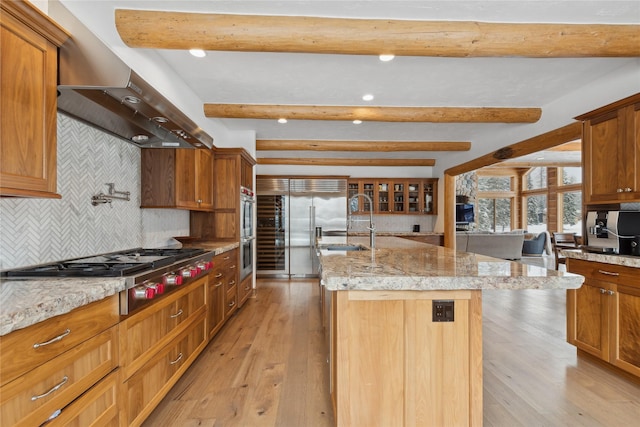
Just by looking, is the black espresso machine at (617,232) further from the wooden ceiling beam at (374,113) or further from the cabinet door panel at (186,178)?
the cabinet door panel at (186,178)

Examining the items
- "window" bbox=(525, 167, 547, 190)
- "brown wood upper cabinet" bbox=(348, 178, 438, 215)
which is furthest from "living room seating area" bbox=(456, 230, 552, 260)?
"window" bbox=(525, 167, 547, 190)

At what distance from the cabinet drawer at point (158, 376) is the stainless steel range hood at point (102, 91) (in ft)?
4.88

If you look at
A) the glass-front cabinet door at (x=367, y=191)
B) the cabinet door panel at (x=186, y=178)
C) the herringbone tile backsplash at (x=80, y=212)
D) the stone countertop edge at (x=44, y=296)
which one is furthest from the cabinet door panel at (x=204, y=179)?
the glass-front cabinet door at (x=367, y=191)

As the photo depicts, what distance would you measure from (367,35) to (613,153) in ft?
7.23

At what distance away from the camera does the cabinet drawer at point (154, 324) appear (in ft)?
5.18

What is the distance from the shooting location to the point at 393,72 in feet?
9.93

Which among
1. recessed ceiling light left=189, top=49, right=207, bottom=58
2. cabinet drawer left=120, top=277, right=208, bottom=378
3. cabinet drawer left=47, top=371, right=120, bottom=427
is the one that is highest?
recessed ceiling light left=189, top=49, right=207, bottom=58

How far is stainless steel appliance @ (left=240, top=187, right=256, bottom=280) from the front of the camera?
412 centimetres

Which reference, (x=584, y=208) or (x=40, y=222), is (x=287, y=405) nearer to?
(x=40, y=222)

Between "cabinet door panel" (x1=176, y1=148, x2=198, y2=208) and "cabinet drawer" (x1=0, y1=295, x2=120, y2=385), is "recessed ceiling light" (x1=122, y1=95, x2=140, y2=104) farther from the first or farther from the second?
"cabinet door panel" (x1=176, y1=148, x2=198, y2=208)

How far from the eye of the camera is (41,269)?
63.1 inches

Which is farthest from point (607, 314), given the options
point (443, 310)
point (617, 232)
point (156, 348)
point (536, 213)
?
point (536, 213)

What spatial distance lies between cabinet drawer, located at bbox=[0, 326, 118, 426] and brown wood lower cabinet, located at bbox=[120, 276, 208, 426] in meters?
0.11

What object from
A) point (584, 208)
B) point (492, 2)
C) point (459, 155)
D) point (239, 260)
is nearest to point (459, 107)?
point (584, 208)
